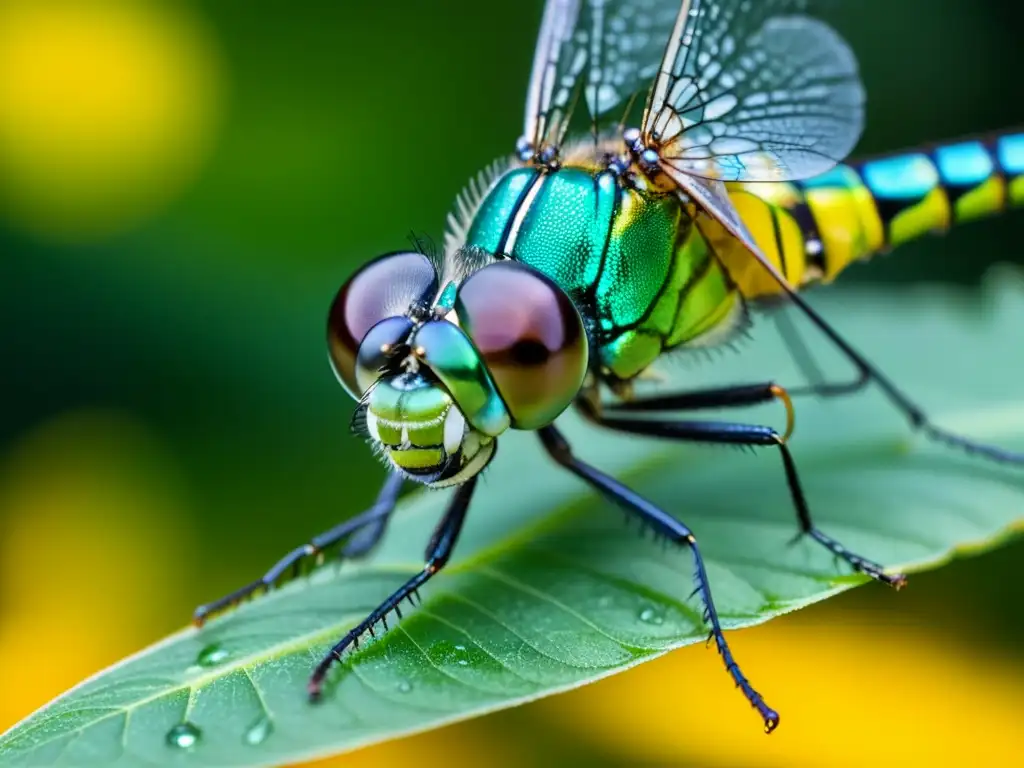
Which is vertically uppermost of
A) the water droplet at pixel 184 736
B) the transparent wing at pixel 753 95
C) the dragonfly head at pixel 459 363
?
the transparent wing at pixel 753 95

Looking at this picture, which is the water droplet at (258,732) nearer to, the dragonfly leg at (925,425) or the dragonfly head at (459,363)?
the dragonfly head at (459,363)

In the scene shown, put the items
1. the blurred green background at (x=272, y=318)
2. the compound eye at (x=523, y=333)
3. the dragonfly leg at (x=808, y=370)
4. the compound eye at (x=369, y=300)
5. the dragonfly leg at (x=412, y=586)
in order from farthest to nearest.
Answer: the dragonfly leg at (x=808, y=370), the blurred green background at (x=272, y=318), the compound eye at (x=369, y=300), the compound eye at (x=523, y=333), the dragonfly leg at (x=412, y=586)

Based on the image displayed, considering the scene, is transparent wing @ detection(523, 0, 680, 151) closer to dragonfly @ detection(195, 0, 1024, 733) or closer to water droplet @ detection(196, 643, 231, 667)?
dragonfly @ detection(195, 0, 1024, 733)

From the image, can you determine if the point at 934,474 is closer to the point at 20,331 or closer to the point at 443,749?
the point at 443,749

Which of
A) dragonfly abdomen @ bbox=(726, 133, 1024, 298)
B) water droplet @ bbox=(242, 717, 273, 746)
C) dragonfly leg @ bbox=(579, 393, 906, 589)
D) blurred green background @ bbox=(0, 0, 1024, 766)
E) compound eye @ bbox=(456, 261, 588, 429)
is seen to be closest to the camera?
water droplet @ bbox=(242, 717, 273, 746)

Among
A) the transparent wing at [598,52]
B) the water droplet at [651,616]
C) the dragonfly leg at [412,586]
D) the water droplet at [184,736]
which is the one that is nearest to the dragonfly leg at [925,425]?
the transparent wing at [598,52]

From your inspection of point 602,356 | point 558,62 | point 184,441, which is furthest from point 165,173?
point 602,356

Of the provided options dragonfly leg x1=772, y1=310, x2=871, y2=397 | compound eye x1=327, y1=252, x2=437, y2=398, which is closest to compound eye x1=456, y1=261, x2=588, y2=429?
compound eye x1=327, y1=252, x2=437, y2=398
